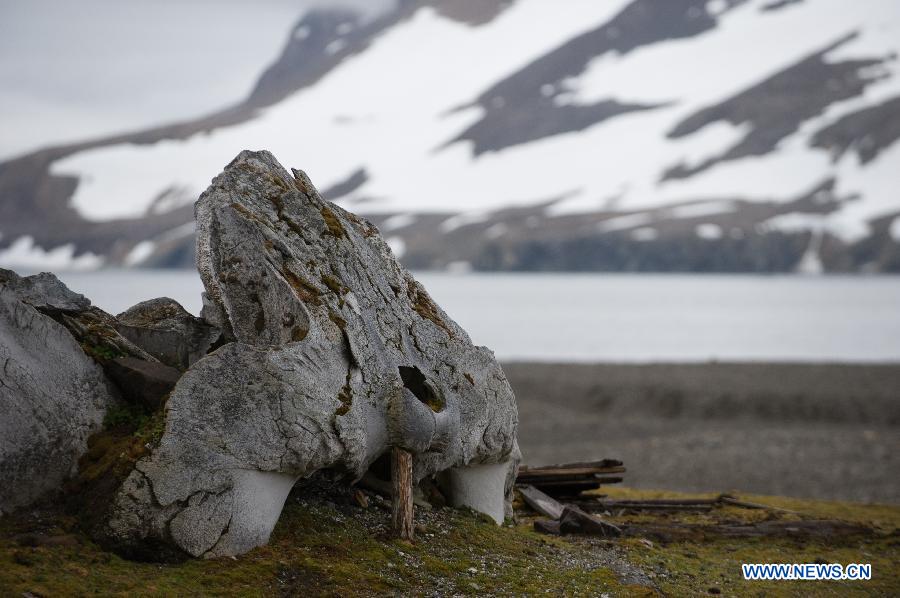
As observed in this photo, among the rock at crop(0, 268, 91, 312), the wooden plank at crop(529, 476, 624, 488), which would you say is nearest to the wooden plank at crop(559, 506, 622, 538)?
the wooden plank at crop(529, 476, 624, 488)

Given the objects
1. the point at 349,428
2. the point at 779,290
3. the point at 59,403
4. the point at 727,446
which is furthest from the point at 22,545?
the point at 779,290

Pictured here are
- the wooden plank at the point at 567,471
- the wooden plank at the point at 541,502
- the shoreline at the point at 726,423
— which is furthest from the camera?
the shoreline at the point at 726,423

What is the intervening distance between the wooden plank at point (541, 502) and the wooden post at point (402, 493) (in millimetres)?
4722

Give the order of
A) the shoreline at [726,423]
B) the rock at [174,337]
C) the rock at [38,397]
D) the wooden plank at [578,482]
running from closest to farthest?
1. the rock at [38,397]
2. the rock at [174,337]
3. the wooden plank at [578,482]
4. the shoreline at [726,423]

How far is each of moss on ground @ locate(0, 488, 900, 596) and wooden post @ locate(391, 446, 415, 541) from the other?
0.71ft

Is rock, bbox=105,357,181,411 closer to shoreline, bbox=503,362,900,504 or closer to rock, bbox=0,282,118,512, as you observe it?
rock, bbox=0,282,118,512

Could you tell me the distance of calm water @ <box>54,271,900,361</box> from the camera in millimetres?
80000

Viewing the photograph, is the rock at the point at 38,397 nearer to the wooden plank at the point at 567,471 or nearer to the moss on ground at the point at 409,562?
the moss on ground at the point at 409,562

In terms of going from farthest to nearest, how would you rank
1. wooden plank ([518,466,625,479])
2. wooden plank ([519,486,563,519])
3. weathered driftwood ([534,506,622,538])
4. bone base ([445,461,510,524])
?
wooden plank ([518,466,625,479]) → wooden plank ([519,486,563,519]) → weathered driftwood ([534,506,622,538]) → bone base ([445,461,510,524])

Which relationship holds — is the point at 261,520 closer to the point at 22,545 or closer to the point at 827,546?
the point at 22,545

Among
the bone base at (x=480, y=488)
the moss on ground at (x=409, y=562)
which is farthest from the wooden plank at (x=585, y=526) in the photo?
the bone base at (x=480, y=488)

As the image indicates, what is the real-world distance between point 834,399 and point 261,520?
126 ft

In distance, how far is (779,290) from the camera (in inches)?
7333

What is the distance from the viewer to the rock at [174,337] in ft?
40.5
